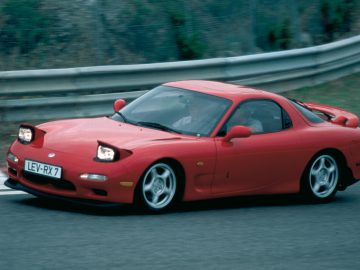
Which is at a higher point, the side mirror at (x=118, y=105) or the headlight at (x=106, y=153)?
the side mirror at (x=118, y=105)

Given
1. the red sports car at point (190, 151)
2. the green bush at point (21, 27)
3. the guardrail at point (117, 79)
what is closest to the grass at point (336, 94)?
the guardrail at point (117, 79)

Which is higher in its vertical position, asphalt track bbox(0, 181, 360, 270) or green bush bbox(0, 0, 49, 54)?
green bush bbox(0, 0, 49, 54)

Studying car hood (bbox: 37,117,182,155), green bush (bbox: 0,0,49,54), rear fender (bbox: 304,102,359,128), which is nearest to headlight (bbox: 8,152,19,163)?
car hood (bbox: 37,117,182,155)

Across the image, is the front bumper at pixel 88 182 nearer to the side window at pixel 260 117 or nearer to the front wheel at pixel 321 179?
the side window at pixel 260 117

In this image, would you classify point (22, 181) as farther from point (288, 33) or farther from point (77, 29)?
point (288, 33)

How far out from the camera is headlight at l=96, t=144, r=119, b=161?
804 cm

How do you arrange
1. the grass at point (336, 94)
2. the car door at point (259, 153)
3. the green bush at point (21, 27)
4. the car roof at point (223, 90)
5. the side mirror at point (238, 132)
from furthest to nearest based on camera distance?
the grass at point (336, 94) < the green bush at point (21, 27) < the car roof at point (223, 90) < the car door at point (259, 153) < the side mirror at point (238, 132)

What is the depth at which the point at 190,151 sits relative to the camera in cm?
843

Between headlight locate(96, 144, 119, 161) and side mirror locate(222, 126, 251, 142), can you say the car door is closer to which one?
side mirror locate(222, 126, 251, 142)

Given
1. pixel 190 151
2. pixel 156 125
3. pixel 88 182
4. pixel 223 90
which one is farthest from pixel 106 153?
pixel 223 90

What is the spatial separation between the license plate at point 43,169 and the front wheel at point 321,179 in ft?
9.03

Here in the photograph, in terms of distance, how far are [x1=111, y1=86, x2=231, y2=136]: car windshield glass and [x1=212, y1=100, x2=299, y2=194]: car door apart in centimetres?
19

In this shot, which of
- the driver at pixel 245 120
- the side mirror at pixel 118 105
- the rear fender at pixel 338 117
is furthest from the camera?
the rear fender at pixel 338 117

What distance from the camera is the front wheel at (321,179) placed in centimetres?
955
